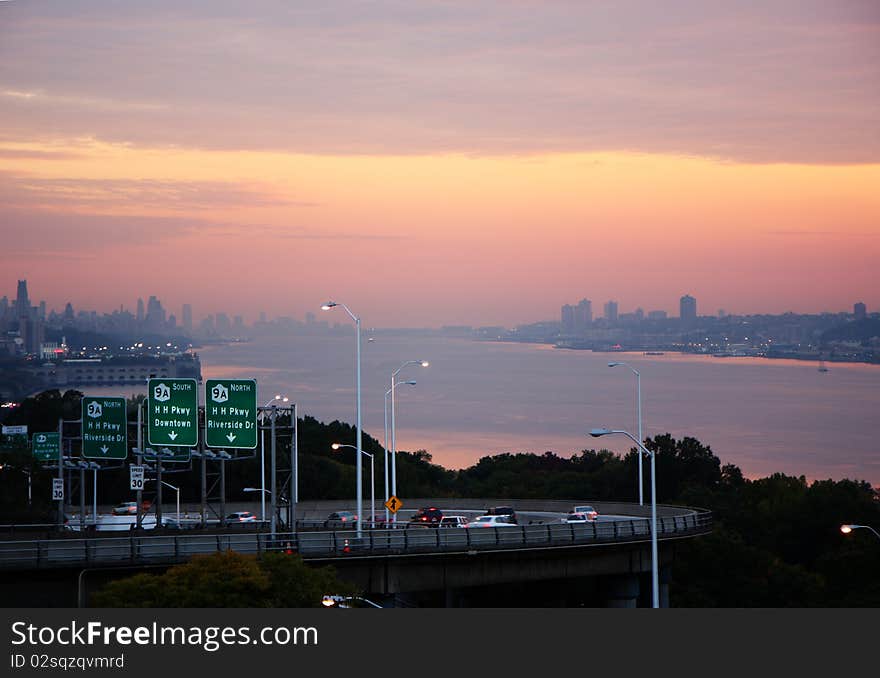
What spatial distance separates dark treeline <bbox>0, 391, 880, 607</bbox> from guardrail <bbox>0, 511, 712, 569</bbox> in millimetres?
2751

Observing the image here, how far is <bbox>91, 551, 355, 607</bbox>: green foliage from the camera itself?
92.4 feet

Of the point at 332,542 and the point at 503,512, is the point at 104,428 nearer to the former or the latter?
the point at 332,542

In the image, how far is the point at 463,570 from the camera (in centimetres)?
4416

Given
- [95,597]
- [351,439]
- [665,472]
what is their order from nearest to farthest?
[95,597], [665,472], [351,439]

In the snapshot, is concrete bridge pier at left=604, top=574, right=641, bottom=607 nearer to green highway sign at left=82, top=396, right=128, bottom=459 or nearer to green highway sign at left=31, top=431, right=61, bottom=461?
green highway sign at left=82, top=396, right=128, bottom=459

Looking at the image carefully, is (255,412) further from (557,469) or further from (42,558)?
(557,469)

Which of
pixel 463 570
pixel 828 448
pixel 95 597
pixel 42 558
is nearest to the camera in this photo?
pixel 95 597

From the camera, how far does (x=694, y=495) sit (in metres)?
79.2

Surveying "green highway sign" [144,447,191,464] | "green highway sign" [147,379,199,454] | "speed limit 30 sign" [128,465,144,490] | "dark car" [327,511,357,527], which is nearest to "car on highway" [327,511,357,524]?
"dark car" [327,511,357,527]

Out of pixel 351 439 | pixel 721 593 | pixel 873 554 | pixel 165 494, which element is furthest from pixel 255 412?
pixel 351 439

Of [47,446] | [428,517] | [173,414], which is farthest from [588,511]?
[47,446]

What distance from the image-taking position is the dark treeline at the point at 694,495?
170 feet

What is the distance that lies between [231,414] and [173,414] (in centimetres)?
289
